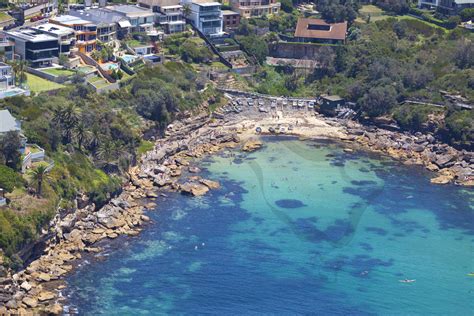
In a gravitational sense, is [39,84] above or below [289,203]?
above

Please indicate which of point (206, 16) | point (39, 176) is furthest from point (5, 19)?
point (39, 176)

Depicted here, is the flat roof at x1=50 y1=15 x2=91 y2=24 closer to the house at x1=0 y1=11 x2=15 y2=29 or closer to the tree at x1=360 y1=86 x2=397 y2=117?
the house at x1=0 y1=11 x2=15 y2=29

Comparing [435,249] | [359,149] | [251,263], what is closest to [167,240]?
[251,263]

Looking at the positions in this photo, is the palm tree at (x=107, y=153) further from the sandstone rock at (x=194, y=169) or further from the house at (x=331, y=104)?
the house at (x=331, y=104)

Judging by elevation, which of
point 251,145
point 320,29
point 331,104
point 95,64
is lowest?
point 251,145

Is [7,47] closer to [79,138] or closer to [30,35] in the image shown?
[30,35]

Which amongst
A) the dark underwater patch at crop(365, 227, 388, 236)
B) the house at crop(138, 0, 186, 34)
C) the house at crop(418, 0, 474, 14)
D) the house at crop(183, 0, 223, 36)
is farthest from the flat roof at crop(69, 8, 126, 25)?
the dark underwater patch at crop(365, 227, 388, 236)

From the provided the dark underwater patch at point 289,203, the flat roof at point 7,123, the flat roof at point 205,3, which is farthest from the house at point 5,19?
the dark underwater patch at point 289,203
